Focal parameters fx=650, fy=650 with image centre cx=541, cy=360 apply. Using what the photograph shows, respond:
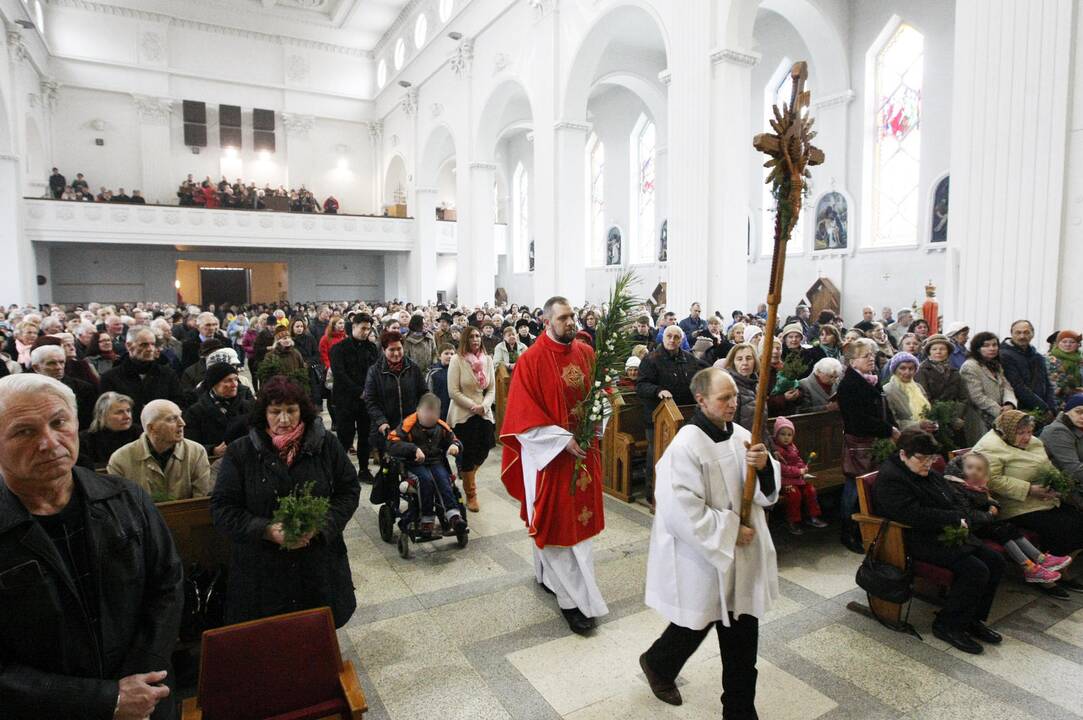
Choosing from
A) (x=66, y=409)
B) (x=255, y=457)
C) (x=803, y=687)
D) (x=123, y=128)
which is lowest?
(x=803, y=687)

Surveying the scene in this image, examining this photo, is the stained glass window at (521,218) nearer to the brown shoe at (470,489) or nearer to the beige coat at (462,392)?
the beige coat at (462,392)


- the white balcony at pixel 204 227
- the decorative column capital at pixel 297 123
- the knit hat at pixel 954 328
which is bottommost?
the knit hat at pixel 954 328

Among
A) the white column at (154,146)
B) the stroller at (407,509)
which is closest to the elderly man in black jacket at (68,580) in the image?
the stroller at (407,509)

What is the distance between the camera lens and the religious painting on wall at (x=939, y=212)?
14070 mm

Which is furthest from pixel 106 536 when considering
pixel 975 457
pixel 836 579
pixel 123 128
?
pixel 123 128

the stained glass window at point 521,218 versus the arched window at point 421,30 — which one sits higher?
the arched window at point 421,30

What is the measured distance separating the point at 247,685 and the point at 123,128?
97.7ft

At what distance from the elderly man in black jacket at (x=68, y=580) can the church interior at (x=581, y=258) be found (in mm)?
44

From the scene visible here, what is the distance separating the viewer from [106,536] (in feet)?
6.01

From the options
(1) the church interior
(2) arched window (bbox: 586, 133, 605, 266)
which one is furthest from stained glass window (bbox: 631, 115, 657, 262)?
(2) arched window (bbox: 586, 133, 605, 266)

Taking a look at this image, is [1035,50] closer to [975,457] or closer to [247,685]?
[975,457]

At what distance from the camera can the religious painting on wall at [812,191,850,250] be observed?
16109 mm

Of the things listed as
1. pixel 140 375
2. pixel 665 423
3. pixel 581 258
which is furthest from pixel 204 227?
pixel 665 423

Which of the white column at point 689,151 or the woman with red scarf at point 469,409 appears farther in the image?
the white column at point 689,151
